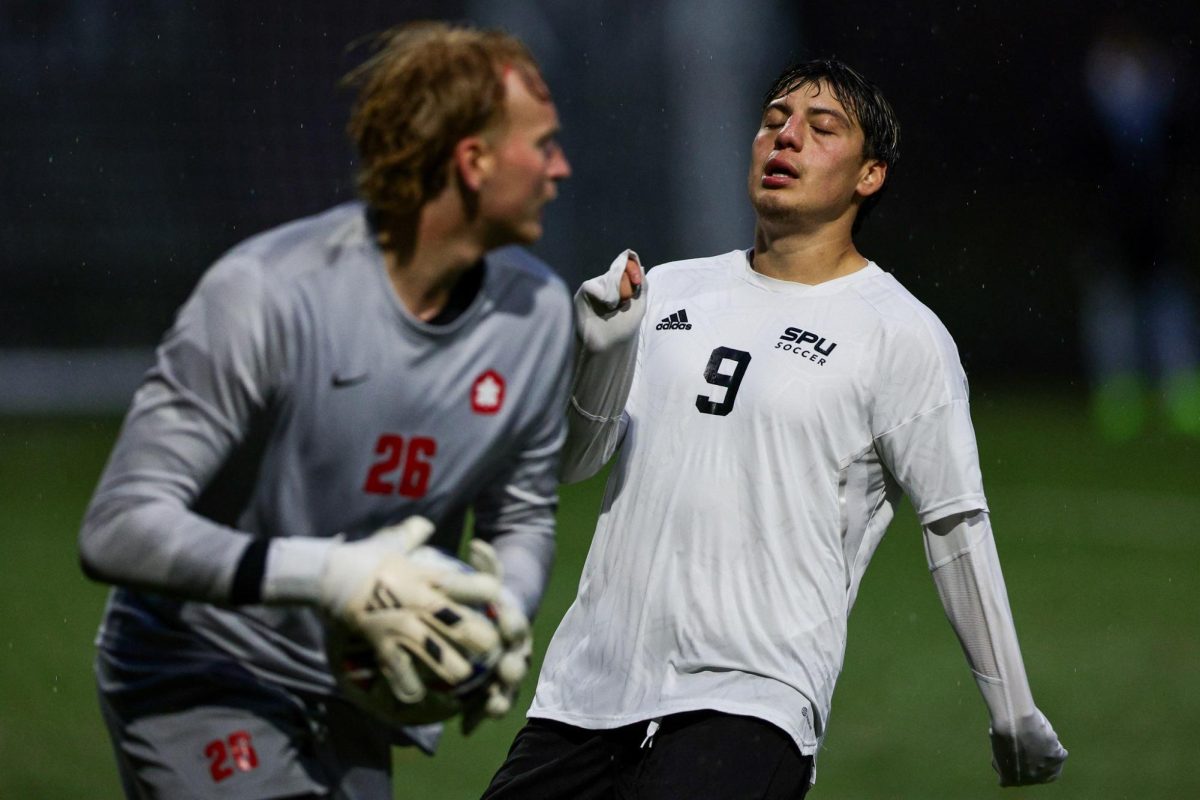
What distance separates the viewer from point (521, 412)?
3615 millimetres

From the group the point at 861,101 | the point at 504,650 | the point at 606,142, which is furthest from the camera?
the point at 606,142

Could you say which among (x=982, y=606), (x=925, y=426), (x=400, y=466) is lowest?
(x=982, y=606)

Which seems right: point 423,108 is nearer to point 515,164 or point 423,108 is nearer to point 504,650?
point 515,164

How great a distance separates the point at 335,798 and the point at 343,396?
841mm

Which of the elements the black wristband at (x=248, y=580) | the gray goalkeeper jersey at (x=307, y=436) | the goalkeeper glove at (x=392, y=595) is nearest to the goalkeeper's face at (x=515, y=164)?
the gray goalkeeper jersey at (x=307, y=436)

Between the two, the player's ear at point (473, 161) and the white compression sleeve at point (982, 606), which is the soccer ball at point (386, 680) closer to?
the player's ear at point (473, 161)

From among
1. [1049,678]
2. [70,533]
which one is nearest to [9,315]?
[70,533]

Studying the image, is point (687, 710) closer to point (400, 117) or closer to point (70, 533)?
point (400, 117)

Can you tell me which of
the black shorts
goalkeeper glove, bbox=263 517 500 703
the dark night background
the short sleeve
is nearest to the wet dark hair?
the short sleeve

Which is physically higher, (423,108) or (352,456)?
(423,108)

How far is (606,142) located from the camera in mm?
19641

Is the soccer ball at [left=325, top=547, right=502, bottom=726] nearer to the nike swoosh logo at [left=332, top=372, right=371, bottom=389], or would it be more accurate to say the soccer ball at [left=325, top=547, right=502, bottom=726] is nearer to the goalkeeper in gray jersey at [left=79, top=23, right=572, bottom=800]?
the goalkeeper in gray jersey at [left=79, top=23, right=572, bottom=800]

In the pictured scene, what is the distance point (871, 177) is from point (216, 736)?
2.45 m

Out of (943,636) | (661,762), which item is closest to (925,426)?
(661,762)
